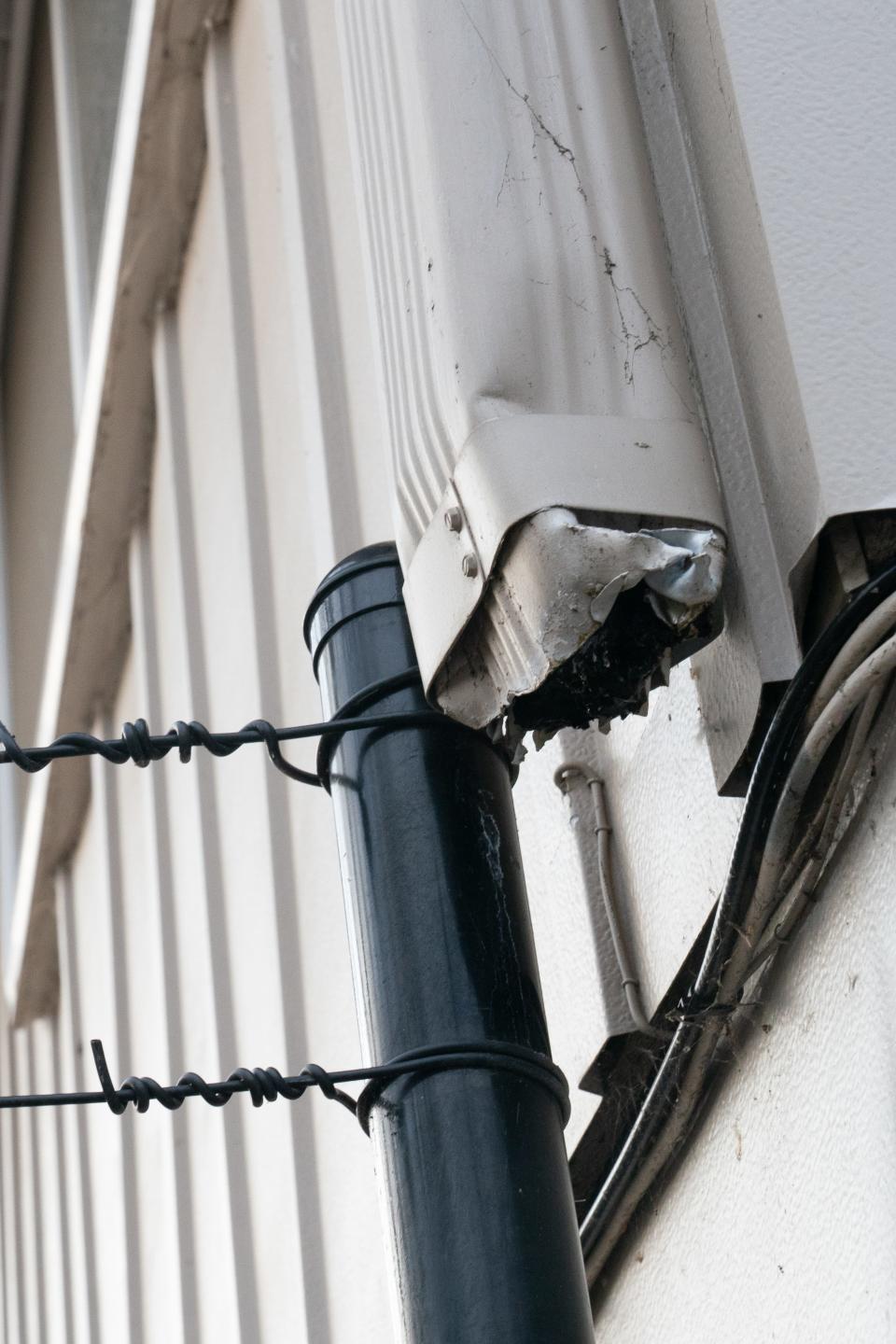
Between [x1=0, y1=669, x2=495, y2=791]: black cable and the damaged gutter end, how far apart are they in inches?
2.0

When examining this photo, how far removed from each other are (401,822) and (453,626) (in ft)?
0.48

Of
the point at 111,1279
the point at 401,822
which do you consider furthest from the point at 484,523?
the point at 111,1279

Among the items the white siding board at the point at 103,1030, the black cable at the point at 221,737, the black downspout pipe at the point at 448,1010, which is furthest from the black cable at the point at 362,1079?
the white siding board at the point at 103,1030

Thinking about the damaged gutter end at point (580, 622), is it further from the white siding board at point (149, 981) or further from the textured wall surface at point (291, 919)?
the white siding board at point (149, 981)

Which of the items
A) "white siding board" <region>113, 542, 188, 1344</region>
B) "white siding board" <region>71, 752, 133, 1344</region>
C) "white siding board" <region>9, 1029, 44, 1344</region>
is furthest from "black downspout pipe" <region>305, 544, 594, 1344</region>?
"white siding board" <region>9, 1029, 44, 1344</region>

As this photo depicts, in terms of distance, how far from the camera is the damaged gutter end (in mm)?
1424

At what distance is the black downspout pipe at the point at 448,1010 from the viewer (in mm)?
1322

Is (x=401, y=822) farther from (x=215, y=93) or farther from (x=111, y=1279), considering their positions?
(x=111, y=1279)

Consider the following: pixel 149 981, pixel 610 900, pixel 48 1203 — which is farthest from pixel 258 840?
pixel 48 1203

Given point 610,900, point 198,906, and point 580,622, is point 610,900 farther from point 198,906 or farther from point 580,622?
point 198,906

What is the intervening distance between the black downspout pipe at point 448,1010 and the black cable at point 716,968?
0.65 feet

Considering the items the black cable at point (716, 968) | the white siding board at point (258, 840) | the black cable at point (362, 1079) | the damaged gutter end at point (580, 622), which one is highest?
Result: the white siding board at point (258, 840)

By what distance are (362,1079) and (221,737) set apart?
0.93 ft

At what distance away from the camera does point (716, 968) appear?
171cm
